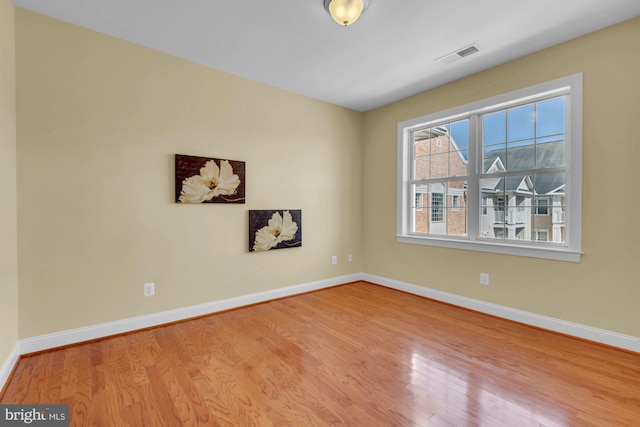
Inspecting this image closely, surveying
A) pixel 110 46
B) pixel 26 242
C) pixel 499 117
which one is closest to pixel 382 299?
pixel 499 117

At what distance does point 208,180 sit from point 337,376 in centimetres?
228

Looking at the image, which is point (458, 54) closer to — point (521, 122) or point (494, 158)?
point (521, 122)

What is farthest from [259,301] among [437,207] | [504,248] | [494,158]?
[494,158]

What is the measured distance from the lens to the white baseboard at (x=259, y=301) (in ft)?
7.68

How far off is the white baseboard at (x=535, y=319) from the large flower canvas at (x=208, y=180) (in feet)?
8.48

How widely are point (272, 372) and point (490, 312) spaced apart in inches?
96.6

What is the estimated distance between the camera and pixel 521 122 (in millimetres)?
3043

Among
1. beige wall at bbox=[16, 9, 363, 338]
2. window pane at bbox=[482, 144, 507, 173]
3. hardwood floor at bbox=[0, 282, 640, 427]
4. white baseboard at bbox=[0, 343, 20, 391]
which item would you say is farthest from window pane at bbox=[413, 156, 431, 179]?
white baseboard at bbox=[0, 343, 20, 391]

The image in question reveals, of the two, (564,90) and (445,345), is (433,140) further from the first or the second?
(445,345)

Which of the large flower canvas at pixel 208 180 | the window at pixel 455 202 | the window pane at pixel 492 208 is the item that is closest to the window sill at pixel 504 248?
the window pane at pixel 492 208

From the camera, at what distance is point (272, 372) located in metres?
2.08

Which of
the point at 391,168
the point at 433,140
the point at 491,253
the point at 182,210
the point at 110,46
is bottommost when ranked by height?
the point at 491,253

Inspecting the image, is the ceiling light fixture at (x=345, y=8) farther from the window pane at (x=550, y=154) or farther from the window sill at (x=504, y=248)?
the window sill at (x=504, y=248)

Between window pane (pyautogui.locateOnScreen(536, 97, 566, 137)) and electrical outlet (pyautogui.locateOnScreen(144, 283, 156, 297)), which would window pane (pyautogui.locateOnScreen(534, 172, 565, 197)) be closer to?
window pane (pyautogui.locateOnScreen(536, 97, 566, 137))
